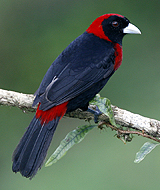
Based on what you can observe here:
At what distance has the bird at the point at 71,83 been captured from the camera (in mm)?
2639

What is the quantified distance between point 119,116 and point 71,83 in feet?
1.57

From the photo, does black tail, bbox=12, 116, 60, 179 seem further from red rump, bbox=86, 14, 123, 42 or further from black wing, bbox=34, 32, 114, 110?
red rump, bbox=86, 14, 123, 42

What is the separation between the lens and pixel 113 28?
10.6 feet

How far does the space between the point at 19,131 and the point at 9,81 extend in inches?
34.4

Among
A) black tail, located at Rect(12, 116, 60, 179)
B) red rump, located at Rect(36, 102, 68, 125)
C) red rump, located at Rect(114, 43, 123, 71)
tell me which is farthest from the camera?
red rump, located at Rect(114, 43, 123, 71)

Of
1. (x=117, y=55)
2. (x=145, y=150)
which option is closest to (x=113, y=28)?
(x=117, y=55)

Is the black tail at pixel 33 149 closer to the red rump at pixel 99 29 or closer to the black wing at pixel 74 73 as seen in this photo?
the black wing at pixel 74 73

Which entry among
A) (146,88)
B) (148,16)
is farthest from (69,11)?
(146,88)

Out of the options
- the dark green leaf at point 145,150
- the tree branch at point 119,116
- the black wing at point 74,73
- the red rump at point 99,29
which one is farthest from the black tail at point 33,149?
the red rump at point 99,29

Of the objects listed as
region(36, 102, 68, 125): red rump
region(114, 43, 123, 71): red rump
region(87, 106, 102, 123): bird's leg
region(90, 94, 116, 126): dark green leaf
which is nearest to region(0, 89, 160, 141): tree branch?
region(87, 106, 102, 123): bird's leg

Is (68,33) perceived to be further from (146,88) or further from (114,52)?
(114,52)

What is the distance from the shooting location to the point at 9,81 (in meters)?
5.64

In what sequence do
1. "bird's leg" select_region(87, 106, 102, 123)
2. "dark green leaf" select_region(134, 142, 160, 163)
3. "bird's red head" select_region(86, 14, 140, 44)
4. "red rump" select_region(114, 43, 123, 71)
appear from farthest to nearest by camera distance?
1. "bird's red head" select_region(86, 14, 140, 44)
2. "red rump" select_region(114, 43, 123, 71)
3. "bird's leg" select_region(87, 106, 102, 123)
4. "dark green leaf" select_region(134, 142, 160, 163)

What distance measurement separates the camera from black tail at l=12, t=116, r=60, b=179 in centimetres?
258
